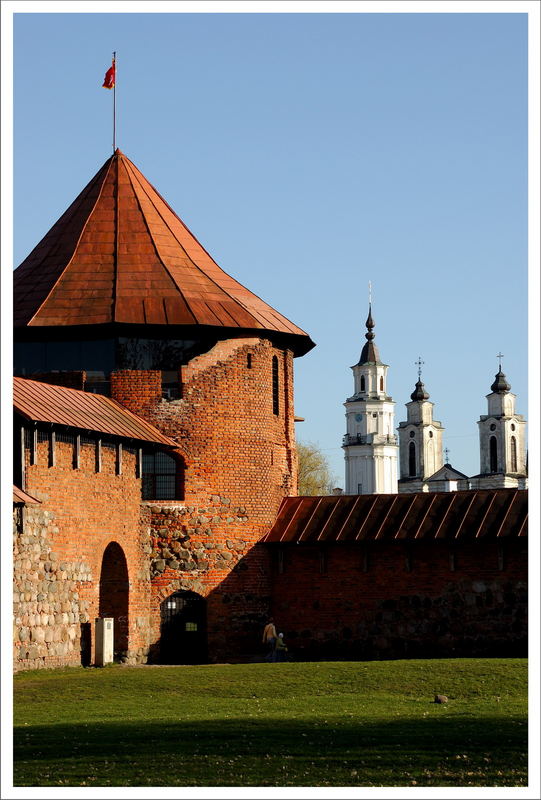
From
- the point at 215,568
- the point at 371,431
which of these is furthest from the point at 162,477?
the point at 371,431

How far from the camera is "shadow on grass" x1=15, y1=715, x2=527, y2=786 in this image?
14164mm

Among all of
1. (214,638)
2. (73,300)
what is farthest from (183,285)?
(214,638)

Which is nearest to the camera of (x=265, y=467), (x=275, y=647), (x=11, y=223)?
(x=11, y=223)

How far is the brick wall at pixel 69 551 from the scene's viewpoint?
25453 millimetres

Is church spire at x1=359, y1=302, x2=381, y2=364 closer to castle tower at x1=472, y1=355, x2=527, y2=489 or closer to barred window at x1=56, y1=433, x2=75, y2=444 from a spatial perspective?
castle tower at x1=472, y1=355, x2=527, y2=489

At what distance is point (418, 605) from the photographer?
99.2 ft

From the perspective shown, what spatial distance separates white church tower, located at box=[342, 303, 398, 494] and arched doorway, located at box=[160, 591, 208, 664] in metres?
91.3

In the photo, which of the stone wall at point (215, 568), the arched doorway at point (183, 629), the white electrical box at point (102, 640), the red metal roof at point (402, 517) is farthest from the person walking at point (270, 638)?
the white electrical box at point (102, 640)

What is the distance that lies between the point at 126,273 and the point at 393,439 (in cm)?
9177

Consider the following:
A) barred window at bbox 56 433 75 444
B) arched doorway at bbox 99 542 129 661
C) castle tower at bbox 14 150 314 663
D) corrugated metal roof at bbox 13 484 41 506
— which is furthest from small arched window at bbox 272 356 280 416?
corrugated metal roof at bbox 13 484 41 506

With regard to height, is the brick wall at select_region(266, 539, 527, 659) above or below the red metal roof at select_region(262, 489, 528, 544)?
below

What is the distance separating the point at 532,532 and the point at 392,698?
5.18 metres

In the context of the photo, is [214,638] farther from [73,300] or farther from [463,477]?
[463,477]

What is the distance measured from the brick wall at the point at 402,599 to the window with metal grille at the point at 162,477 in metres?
2.49
